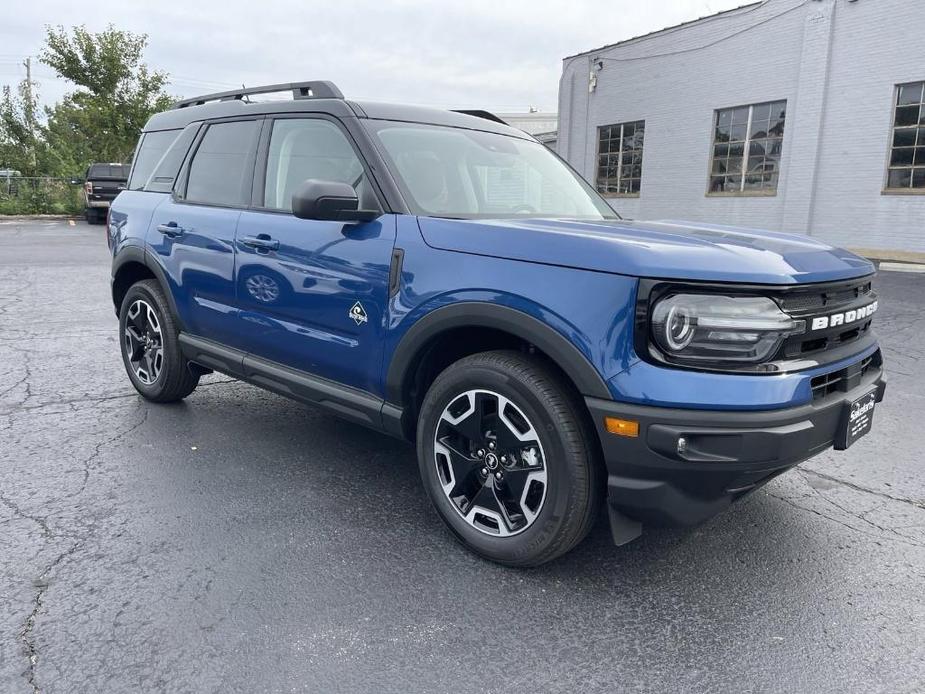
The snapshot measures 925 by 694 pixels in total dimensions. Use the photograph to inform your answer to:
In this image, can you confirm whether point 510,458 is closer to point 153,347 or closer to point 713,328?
point 713,328

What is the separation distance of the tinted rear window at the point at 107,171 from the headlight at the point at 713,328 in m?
25.4

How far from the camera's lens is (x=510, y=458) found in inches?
110

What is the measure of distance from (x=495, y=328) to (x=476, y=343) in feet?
1.08

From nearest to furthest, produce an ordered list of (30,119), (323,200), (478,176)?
(323,200) < (478,176) < (30,119)

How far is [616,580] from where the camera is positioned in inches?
110

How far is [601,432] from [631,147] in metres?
17.6

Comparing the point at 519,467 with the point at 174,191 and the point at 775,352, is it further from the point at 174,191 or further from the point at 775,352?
the point at 174,191

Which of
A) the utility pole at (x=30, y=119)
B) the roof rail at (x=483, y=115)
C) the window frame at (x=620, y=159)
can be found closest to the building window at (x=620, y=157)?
the window frame at (x=620, y=159)

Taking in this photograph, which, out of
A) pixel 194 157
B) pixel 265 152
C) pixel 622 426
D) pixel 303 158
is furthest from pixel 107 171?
pixel 622 426

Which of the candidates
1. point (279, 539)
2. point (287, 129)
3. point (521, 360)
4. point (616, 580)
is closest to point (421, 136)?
point (287, 129)

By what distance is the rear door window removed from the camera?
13.1 ft

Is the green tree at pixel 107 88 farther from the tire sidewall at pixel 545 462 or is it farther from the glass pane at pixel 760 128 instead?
the tire sidewall at pixel 545 462

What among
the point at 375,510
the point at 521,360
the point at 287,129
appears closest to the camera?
the point at 521,360

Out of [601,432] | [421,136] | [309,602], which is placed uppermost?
[421,136]
